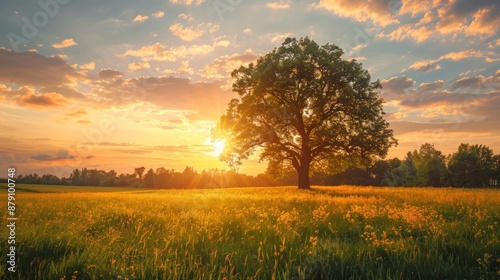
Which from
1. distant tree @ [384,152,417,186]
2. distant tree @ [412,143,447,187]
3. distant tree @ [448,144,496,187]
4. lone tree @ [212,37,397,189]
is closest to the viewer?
lone tree @ [212,37,397,189]

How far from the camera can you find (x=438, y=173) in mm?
86438

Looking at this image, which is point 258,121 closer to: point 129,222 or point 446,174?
point 129,222

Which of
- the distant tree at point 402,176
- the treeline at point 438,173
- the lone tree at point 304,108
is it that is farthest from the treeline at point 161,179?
the lone tree at point 304,108

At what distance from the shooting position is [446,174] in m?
85.4

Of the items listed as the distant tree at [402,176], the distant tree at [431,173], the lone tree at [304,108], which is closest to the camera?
the lone tree at [304,108]

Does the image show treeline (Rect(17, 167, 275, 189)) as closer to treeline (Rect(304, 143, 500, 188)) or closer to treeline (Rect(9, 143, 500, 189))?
treeline (Rect(9, 143, 500, 189))

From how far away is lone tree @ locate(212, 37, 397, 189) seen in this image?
2695 cm

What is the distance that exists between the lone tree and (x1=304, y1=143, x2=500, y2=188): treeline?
153 ft

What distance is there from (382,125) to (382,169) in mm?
79531

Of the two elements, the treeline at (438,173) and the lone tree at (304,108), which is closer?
the lone tree at (304,108)

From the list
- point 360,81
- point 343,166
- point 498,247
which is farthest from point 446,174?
point 498,247

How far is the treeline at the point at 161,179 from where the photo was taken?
97.9 meters

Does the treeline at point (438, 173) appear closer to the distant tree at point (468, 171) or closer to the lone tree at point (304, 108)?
the distant tree at point (468, 171)

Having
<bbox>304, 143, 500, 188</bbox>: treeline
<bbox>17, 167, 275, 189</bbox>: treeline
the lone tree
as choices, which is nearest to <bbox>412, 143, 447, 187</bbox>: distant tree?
Result: <bbox>304, 143, 500, 188</bbox>: treeline
